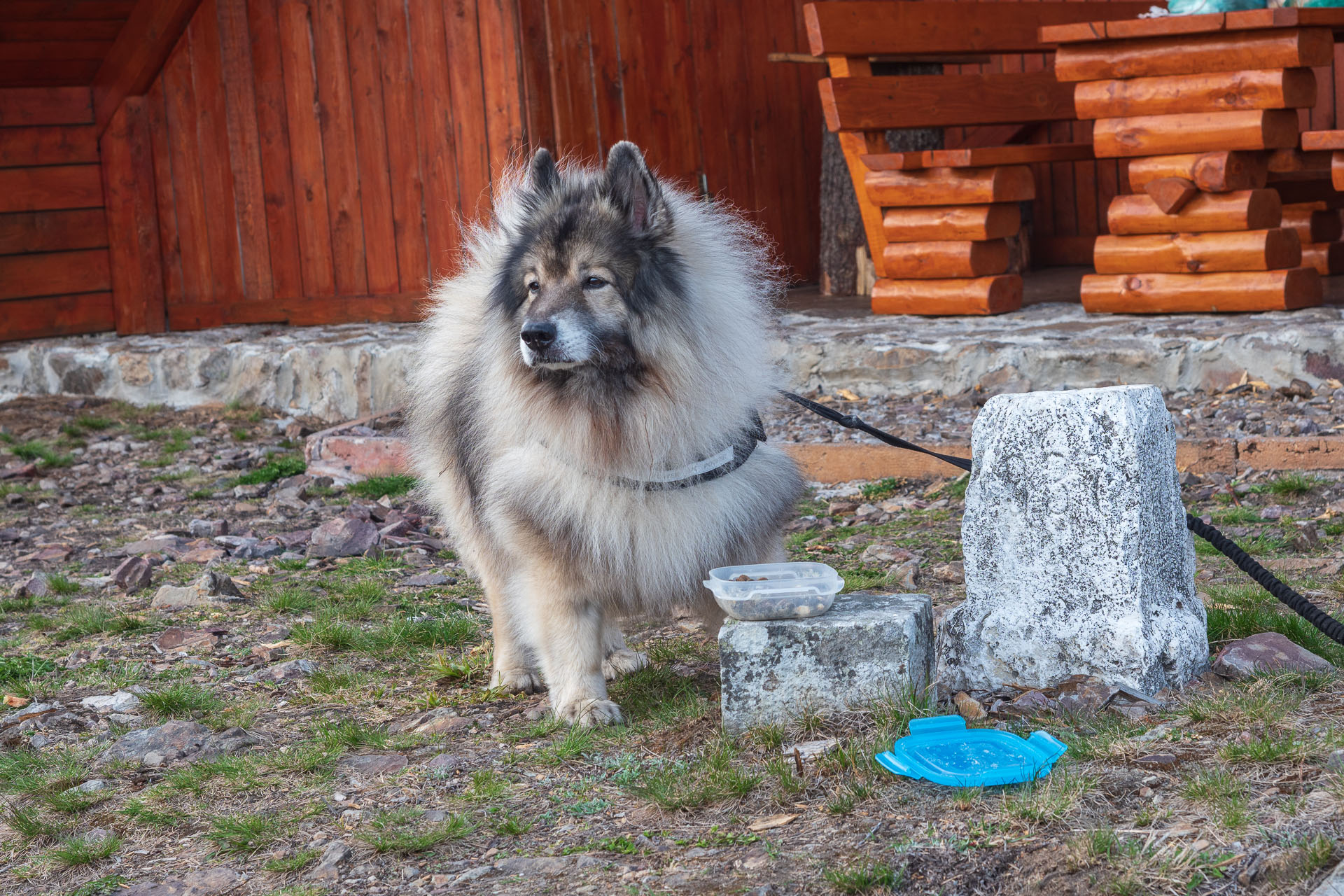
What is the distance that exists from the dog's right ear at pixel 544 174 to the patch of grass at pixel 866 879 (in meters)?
1.86

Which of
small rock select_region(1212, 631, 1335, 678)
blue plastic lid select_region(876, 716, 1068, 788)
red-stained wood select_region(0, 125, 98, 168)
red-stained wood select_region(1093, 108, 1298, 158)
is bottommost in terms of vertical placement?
blue plastic lid select_region(876, 716, 1068, 788)

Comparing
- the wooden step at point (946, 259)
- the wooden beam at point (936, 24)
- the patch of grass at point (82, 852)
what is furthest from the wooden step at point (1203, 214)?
the patch of grass at point (82, 852)

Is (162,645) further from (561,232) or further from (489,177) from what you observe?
(489,177)

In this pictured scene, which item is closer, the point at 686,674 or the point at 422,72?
the point at 686,674

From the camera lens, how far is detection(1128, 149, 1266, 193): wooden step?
5863mm

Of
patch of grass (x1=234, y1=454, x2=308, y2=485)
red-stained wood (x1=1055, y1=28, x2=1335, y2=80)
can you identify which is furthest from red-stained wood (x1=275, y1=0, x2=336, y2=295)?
red-stained wood (x1=1055, y1=28, x2=1335, y2=80)

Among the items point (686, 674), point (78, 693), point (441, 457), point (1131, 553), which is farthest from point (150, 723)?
point (1131, 553)

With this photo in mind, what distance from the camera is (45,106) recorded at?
29.8ft

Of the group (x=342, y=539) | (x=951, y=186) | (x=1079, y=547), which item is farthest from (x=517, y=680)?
(x=951, y=186)

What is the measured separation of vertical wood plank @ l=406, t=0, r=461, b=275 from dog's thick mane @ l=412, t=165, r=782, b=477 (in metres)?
4.67

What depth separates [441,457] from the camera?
153 inches

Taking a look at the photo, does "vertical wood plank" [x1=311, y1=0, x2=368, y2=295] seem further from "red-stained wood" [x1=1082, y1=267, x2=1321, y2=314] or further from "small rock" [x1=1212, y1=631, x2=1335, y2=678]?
"small rock" [x1=1212, y1=631, x2=1335, y2=678]

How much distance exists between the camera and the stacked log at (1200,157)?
5.78 meters

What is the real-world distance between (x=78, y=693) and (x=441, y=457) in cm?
122
